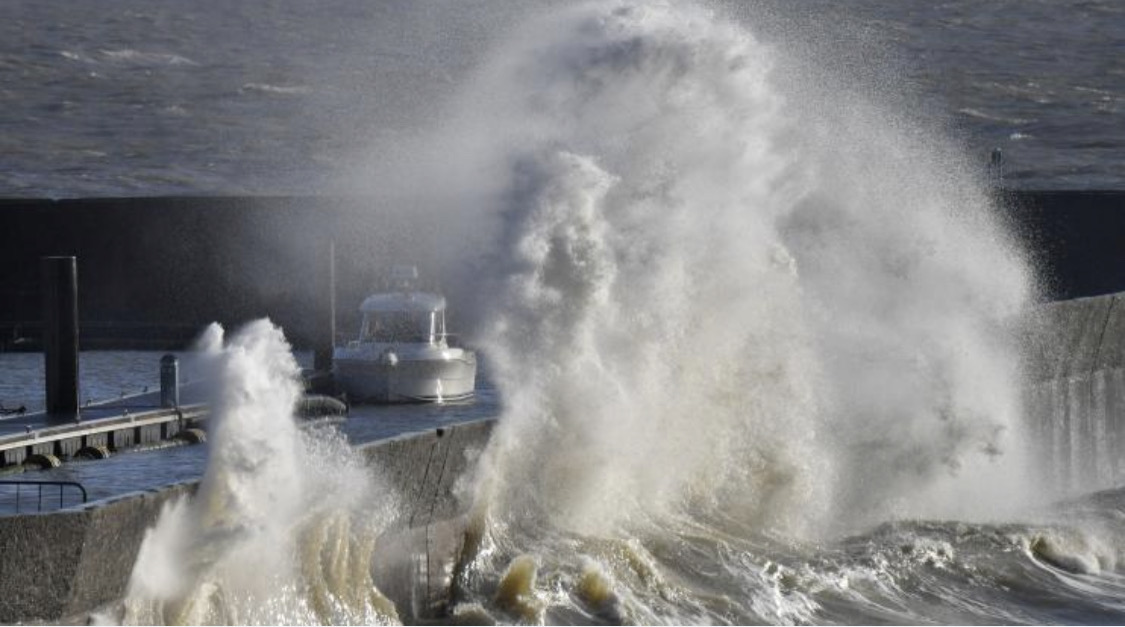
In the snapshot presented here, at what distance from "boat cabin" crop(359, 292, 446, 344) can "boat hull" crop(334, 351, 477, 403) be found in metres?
0.46

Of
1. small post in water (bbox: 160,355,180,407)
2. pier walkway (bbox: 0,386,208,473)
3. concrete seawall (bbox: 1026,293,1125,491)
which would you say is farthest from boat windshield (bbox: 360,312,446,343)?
concrete seawall (bbox: 1026,293,1125,491)

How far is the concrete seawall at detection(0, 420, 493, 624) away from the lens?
12023mm

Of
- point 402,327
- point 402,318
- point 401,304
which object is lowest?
point 402,327

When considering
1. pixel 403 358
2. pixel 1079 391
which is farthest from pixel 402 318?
pixel 1079 391

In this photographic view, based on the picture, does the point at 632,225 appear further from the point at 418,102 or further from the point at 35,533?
the point at 418,102

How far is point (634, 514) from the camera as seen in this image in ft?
64.5

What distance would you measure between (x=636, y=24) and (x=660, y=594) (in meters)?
6.90

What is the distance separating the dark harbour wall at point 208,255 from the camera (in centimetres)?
4238

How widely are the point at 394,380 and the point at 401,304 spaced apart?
103 centimetres

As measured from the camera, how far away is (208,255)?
140ft

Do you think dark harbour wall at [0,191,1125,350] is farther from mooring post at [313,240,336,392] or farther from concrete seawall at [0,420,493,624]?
concrete seawall at [0,420,493,624]

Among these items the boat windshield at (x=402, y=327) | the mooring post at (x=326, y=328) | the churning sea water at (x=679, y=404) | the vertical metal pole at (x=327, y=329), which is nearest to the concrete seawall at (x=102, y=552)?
the churning sea water at (x=679, y=404)

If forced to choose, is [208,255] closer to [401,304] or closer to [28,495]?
[401,304]

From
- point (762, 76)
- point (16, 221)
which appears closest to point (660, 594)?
point (762, 76)
